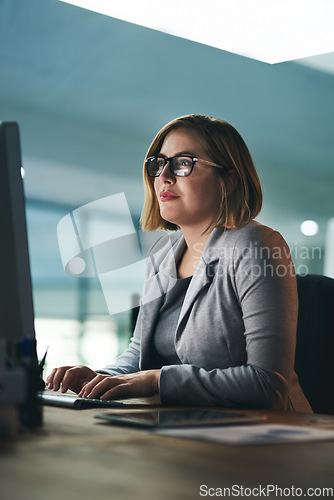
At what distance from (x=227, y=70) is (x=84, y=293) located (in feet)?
9.53

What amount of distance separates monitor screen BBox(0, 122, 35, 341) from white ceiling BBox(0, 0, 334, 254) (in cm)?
445

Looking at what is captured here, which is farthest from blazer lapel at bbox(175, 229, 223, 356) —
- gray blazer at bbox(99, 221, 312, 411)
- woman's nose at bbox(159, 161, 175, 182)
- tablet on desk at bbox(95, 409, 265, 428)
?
tablet on desk at bbox(95, 409, 265, 428)

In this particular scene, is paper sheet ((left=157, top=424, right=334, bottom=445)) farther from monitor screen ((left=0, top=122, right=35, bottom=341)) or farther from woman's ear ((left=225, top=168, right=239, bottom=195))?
woman's ear ((left=225, top=168, right=239, bottom=195))

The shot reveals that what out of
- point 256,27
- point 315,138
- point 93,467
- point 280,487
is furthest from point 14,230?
point 315,138

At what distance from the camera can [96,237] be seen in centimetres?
585

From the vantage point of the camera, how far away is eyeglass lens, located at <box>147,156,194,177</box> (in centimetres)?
156

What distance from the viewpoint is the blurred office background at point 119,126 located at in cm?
530

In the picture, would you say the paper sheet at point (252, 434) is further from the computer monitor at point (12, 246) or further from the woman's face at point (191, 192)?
the woman's face at point (191, 192)

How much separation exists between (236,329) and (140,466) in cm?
86

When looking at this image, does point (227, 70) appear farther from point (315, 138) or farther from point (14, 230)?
point (14, 230)

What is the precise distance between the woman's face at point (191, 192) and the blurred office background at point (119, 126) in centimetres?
388

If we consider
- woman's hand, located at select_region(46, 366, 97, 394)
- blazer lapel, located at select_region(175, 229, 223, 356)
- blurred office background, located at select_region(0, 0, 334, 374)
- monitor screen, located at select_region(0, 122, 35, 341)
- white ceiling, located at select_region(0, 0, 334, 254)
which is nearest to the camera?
monitor screen, located at select_region(0, 122, 35, 341)

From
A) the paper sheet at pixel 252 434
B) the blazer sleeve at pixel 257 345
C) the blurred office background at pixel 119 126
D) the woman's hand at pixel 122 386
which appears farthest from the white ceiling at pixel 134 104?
the paper sheet at pixel 252 434

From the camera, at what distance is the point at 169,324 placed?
4.96ft
